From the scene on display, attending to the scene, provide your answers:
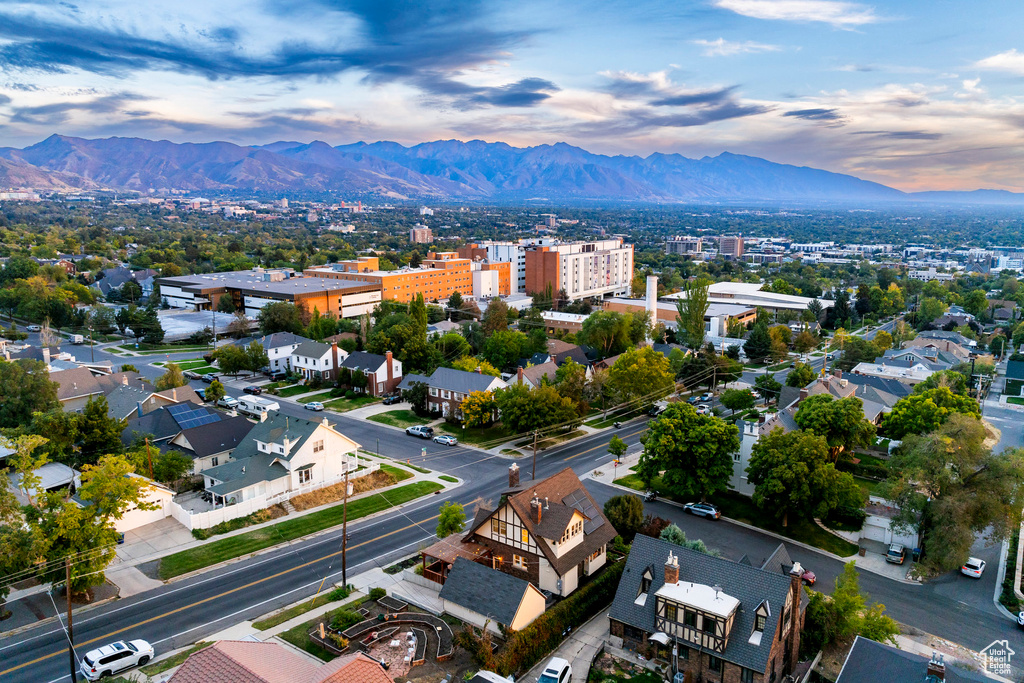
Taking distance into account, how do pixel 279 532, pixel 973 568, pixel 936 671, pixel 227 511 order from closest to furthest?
pixel 936 671, pixel 973 568, pixel 279 532, pixel 227 511

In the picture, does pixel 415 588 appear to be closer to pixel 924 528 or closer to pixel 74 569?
pixel 74 569

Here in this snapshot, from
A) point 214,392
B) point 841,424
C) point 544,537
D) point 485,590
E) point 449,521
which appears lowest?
point 485,590

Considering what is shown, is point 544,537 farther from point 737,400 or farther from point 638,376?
point 737,400

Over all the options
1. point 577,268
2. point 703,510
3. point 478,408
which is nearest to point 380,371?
point 478,408

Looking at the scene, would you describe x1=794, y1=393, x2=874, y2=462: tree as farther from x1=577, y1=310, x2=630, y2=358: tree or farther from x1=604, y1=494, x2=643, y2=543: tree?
x1=577, y1=310, x2=630, y2=358: tree

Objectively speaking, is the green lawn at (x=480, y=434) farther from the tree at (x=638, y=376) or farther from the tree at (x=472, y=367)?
the tree at (x=638, y=376)

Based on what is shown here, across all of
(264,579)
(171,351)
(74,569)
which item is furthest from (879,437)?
(171,351)
